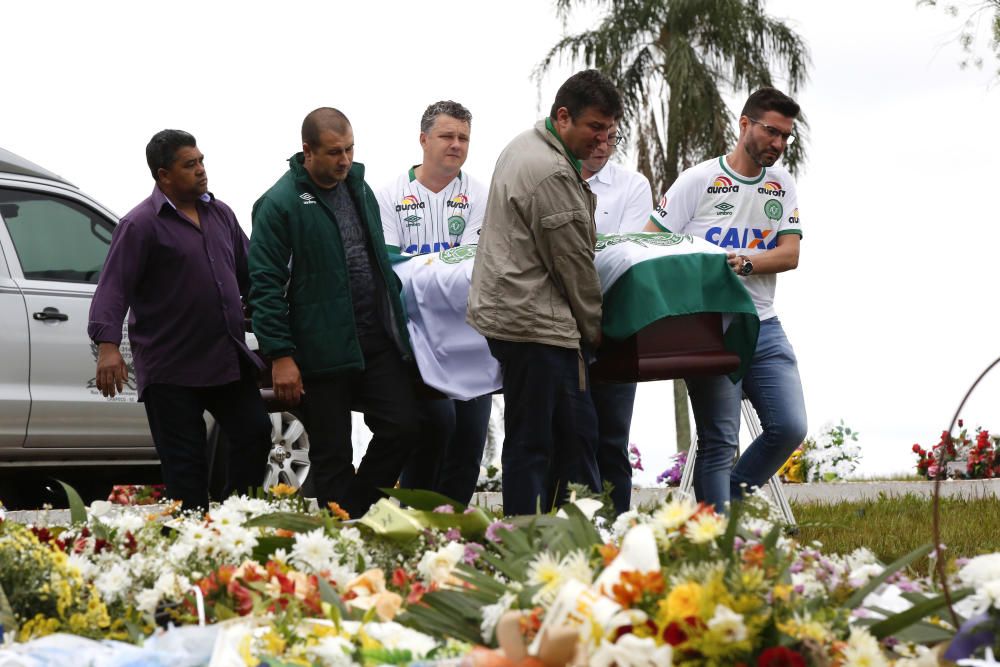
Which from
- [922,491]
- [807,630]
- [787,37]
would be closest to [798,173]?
[787,37]

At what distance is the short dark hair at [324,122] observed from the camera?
18.0ft

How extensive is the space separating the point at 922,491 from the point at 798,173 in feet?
34.5

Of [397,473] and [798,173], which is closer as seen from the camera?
[397,473]

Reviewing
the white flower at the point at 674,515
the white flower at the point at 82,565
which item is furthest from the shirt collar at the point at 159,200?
the white flower at the point at 674,515

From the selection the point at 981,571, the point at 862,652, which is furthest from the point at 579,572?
the point at 981,571

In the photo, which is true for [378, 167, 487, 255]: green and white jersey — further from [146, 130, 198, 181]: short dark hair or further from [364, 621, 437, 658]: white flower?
[364, 621, 437, 658]: white flower

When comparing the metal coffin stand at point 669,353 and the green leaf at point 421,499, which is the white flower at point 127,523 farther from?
the metal coffin stand at point 669,353

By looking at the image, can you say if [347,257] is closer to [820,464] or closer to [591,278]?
[591,278]

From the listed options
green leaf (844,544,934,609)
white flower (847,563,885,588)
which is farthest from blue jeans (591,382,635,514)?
green leaf (844,544,934,609)

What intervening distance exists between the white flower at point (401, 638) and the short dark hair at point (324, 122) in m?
3.25

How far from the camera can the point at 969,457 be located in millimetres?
12805

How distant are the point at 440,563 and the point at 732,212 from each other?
356 cm

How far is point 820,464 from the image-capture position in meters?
12.7

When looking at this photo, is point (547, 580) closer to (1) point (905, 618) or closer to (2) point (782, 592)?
(2) point (782, 592)
